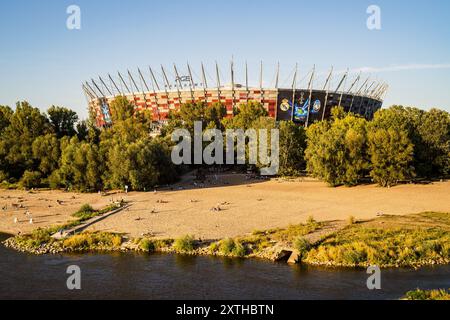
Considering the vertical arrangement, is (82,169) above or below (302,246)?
above

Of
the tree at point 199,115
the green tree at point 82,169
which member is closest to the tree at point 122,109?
the tree at point 199,115

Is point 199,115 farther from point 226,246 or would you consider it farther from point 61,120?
point 226,246

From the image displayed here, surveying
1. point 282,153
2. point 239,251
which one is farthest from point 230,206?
point 282,153

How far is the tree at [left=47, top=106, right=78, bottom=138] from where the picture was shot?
91.0 metres

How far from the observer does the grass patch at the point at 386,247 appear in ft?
115

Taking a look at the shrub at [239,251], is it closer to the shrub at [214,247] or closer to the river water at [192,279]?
the river water at [192,279]

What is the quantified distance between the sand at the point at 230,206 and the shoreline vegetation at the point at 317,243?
2642 millimetres

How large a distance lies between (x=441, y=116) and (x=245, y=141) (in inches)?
1388

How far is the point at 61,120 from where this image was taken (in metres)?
91.6

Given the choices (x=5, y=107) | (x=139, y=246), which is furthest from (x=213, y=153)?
(x=139, y=246)

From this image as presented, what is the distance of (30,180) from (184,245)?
48.1 meters

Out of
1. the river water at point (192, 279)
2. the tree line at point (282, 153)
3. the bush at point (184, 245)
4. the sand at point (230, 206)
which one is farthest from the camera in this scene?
the tree line at point (282, 153)
